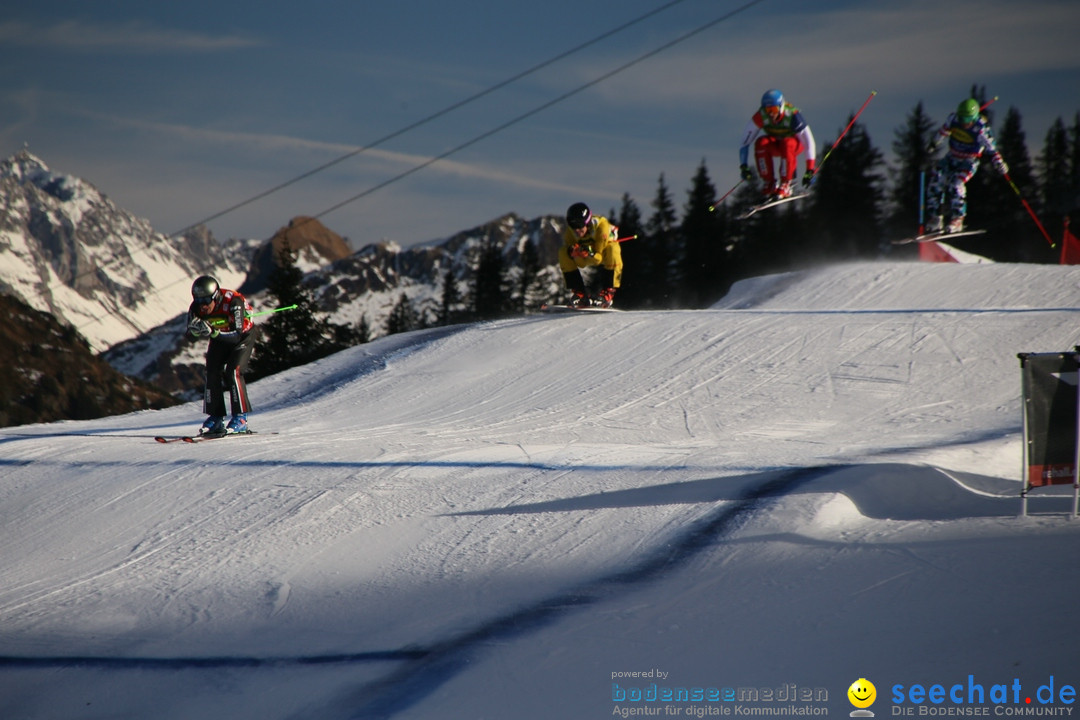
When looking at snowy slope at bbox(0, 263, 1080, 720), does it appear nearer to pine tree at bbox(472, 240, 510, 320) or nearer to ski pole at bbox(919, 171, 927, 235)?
ski pole at bbox(919, 171, 927, 235)

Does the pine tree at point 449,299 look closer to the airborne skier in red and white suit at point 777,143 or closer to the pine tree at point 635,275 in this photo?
the pine tree at point 635,275

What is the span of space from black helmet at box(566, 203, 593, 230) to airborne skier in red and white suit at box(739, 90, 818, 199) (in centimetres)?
334

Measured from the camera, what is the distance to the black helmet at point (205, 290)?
8.07 m

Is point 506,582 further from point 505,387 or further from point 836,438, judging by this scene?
point 505,387

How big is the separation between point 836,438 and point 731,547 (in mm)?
3317

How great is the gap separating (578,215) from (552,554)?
748 cm

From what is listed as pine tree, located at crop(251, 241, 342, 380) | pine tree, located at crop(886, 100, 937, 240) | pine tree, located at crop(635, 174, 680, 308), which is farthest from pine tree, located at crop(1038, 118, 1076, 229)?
pine tree, located at crop(251, 241, 342, 380)

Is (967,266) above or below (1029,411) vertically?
above

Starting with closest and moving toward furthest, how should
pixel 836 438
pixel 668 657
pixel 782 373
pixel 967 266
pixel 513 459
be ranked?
pixel 668 657, pixel 513 459, pixel 836 438, pixel 782 373, pixel 967 266

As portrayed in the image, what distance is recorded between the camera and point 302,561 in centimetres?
538

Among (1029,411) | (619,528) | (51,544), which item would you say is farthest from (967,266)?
(51,544)

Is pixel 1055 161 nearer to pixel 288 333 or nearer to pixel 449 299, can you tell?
pixel 449 299

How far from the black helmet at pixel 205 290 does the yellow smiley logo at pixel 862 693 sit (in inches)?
272

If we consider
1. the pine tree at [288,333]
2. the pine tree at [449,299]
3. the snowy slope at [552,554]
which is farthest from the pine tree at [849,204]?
the snowy slope at [552,554]
